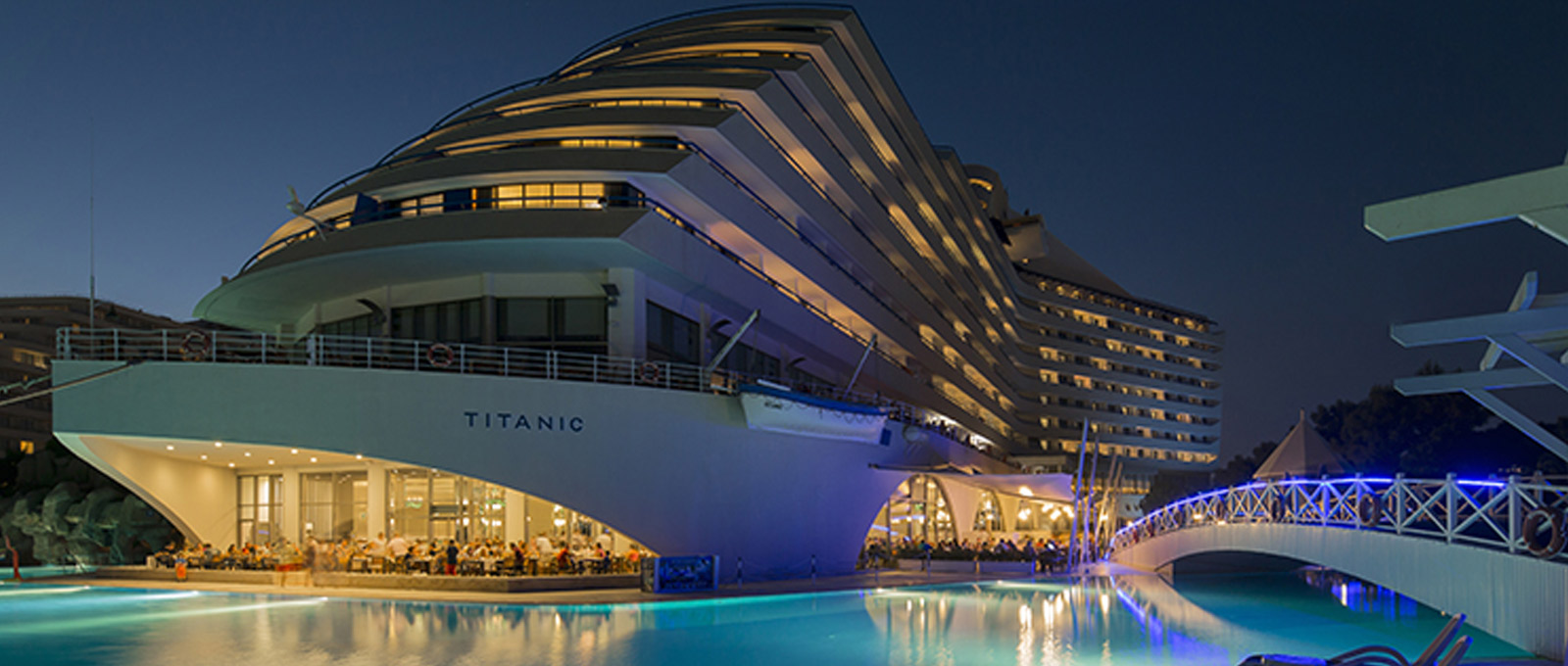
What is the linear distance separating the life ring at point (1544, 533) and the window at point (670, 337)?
2317 centimetres

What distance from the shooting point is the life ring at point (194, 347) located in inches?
1021

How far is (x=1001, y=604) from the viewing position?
25359mm

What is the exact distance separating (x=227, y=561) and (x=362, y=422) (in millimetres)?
7997

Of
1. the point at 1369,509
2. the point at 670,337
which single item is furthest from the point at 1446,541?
the point at 670,337

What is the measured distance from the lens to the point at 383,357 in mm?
27375

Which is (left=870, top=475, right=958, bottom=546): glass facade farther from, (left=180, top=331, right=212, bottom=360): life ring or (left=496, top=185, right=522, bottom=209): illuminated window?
(left=180, top=331, right=212, bottom=360): life ring

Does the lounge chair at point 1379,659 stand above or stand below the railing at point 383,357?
below

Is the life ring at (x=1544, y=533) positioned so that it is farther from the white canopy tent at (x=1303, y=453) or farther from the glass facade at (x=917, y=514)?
the glass facade at (x=917, y=514)

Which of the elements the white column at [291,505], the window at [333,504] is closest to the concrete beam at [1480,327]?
the window at [333,504]

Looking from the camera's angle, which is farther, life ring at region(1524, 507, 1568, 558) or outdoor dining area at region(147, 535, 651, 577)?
outdoor dining area at region(147, 535, 651, 577)

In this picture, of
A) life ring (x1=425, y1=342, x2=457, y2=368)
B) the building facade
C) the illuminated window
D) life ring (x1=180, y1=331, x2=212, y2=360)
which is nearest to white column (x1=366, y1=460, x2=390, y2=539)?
life ring (x1=425, y1=342, x2=457, y2=368)

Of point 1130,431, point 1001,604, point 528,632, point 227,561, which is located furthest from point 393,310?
point 1130,431

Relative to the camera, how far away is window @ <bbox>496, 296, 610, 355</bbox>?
107 ft

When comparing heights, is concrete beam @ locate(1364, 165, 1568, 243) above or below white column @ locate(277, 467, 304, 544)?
above
